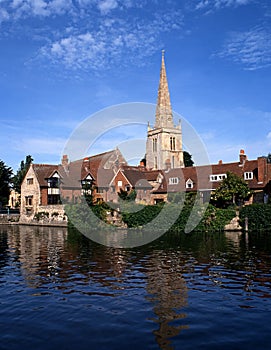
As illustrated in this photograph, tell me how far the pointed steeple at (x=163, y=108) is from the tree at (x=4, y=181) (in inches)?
1799

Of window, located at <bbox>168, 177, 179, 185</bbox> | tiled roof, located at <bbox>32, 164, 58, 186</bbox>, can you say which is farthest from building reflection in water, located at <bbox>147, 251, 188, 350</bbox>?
tiled roof, located at <bbox>32, 164, 58, 186</bbox>

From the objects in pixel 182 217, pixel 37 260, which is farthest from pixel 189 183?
pixel 37 260

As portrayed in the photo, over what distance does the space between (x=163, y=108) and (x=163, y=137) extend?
9428 millimetres

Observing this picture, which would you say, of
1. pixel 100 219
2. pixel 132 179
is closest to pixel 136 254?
pixel 100 219

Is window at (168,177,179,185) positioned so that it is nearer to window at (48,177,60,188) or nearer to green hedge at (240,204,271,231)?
green hedge at (240,204,271,231)

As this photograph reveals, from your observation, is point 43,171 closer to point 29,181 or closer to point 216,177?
point 29,181

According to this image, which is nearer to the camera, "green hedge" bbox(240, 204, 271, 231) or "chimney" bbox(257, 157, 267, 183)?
"green hedge" bbox(240, 204, 271, 231)

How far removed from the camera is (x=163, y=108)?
109 metres

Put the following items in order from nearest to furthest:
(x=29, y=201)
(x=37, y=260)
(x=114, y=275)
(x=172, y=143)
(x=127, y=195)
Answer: (x=114, y=275) < (x=37, y=260) < (x=127, y=195) < (x=29, y=201) < (x=172, y=143)

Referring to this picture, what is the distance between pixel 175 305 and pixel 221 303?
2017mm

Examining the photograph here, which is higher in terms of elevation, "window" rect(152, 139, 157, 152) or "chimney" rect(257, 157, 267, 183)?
"window" rect(152, 139, 157, 152)

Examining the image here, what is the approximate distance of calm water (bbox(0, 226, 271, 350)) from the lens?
11906 millimetres

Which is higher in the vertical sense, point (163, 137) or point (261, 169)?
point (163, 137)

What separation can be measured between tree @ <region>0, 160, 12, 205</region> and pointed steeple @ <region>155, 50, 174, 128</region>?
1799 inches
